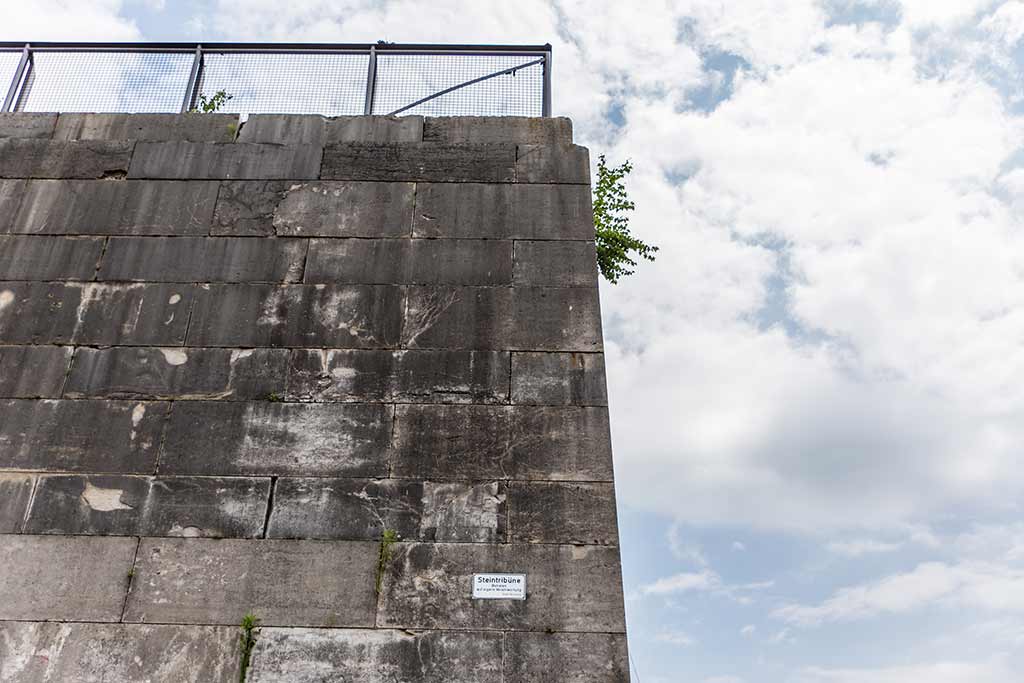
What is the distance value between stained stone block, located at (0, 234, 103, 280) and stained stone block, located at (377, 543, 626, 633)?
416 cm

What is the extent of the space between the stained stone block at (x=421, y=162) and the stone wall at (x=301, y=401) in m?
0.03

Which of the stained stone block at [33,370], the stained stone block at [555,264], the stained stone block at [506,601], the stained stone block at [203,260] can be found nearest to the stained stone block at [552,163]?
the stained stone block at [555,264]

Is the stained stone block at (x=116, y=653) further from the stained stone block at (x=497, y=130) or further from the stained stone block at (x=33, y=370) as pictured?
the stained stone block at (x=497, y=130)

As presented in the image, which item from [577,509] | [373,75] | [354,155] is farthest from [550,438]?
[373,75]

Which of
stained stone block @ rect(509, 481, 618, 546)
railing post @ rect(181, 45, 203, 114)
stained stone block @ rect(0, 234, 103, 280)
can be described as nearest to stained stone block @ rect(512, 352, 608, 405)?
stained stone block @ rect(509, 481, 618, 546)

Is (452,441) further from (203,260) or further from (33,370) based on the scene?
(33,370)

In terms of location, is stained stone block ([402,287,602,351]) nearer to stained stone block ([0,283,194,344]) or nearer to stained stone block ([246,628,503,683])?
stained stone block ([0,283,194,344])

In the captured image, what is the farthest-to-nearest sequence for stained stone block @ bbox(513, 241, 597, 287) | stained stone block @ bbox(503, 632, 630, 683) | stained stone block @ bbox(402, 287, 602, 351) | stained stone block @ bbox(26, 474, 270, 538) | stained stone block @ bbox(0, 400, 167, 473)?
stained stone block @ bbox(513, 241, 597, 287), stained stone block @ bbox(402, 287, 602, 351), stained stone block @ bbox(0, 400, 167, 473), stained stone block @ bbox(26, 474, 270, 538), stained stone block @ bbox(503, 632, 630, 683)

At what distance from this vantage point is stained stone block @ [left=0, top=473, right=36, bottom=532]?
18.9 feet

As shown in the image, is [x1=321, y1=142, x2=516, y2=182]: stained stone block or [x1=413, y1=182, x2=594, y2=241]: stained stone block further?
[x1=321, y1=142, x2=516, y2=182]: stained stone block

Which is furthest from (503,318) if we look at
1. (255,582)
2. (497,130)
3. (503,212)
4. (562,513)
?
(255,582)

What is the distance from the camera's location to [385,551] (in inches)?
220

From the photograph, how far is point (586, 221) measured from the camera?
7004 millimetres

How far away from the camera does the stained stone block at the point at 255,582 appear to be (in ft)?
17.8
